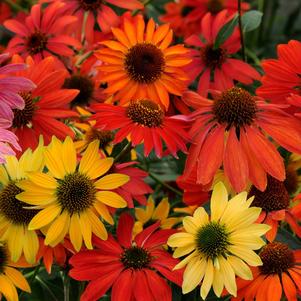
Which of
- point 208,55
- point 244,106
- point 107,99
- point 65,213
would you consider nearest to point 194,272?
point 65,213

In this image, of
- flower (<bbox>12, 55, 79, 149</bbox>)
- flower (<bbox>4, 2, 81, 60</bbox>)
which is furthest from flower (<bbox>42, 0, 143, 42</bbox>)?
flower (<bbox>12, 55, 79, 149</bbox>)

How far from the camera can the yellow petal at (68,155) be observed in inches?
33.4

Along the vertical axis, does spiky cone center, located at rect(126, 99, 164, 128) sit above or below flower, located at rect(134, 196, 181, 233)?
above

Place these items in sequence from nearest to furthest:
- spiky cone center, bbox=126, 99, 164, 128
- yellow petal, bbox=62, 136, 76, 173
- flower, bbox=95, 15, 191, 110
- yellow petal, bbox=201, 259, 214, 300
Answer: yellow petal, bbox=201, 259, 214, 300 < yellow petal, bbox=62, 136, 76, 173 < spiky cone center, bbox=126, 99, 164, 128 < flower, bbox=95, 15, 191, 110

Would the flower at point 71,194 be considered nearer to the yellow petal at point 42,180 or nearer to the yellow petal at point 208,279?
the yellow petal at point 42,180

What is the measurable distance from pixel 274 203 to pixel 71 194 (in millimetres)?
274

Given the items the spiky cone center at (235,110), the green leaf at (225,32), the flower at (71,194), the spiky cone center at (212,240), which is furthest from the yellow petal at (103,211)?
the green leaf at (225,32)

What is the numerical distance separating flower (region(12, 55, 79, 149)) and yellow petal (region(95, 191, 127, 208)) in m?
0.13

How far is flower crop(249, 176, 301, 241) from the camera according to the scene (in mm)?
919

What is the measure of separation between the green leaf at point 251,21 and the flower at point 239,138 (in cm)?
20

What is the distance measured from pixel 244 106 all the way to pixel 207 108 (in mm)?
53

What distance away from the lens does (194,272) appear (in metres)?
0.77

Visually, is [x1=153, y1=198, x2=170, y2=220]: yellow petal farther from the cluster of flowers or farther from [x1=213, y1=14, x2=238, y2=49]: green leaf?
[x1=213, y1=14, x2=238, y2=49]: green leaf

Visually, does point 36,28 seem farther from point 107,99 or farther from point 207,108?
point 207,108
